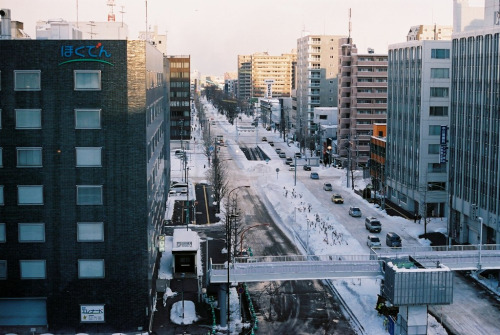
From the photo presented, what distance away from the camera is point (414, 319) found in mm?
39438

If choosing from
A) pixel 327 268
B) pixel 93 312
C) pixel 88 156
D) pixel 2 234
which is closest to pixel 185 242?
pixel 93 312

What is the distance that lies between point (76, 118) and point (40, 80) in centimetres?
314

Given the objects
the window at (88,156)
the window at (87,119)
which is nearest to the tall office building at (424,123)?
the window at (88,156)

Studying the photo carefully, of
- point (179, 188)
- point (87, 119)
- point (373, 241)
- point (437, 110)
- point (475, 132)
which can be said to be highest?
point (437, 110)

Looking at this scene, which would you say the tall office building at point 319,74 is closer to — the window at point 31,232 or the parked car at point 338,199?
the parked car at point 338,199

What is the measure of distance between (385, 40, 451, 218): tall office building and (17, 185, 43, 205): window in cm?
4574

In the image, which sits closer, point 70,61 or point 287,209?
point 70,61

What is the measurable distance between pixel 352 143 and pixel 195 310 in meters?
75.4

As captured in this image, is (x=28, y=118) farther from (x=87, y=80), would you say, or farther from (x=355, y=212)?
(x=355, y=212)

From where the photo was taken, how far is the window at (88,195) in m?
39.6

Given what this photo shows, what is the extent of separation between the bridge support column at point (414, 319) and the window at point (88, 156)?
21.3 m

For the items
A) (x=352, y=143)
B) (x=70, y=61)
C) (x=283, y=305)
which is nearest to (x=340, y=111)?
(x=352, y=143)

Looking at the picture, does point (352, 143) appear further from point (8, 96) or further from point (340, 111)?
point (8, 96)

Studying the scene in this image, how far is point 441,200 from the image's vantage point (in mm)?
73500
